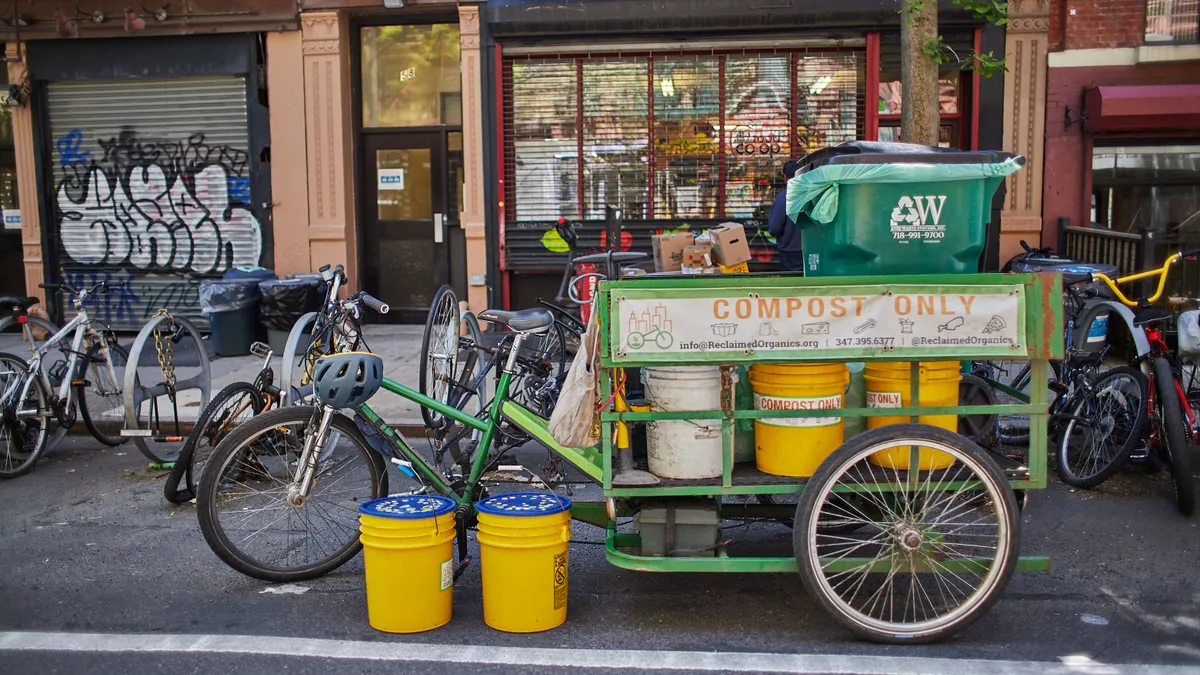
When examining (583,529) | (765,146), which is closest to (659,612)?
(583,529)

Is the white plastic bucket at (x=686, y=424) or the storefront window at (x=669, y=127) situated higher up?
the storefront window at (x=669, y=127)

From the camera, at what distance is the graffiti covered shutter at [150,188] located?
1247 cm

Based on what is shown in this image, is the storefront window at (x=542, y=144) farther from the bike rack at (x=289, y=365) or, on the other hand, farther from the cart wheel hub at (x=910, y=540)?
the cart wheel hub at (x=910, y=540)

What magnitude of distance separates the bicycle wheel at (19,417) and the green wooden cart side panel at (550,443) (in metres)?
4.25

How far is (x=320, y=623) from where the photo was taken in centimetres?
433

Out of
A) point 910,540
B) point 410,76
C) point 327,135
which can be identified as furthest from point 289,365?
point 410,76

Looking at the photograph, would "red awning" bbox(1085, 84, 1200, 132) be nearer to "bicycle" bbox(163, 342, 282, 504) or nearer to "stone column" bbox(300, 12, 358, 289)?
"stone column" bbox(300, 12, 358, 289)

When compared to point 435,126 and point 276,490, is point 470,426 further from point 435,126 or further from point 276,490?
point 435,126

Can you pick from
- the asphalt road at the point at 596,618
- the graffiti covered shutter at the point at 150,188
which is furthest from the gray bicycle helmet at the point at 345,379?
the graffiti covered shutter at the point at 150,188

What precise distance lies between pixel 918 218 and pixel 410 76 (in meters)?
9.48

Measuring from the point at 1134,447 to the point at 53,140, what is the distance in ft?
41.9

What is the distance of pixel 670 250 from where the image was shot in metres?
6.98

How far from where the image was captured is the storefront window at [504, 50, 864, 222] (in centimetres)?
1163

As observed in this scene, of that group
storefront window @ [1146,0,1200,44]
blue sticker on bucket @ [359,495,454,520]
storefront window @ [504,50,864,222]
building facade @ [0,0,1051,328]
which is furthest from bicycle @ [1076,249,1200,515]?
storefront window @ [1146,0,1200,44]
